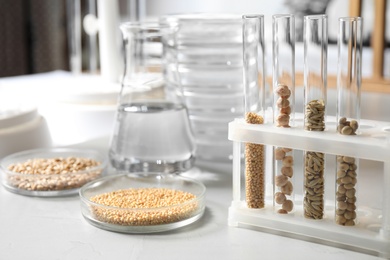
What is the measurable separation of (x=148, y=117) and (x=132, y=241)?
0.79ft

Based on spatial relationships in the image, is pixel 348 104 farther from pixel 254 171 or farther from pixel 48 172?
pixel 48 172

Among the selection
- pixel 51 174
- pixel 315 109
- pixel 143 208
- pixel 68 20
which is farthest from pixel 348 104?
pixel 68 20

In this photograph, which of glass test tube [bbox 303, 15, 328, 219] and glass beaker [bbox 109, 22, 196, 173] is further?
glass beaker [bbox 109, 22, 196, 173]

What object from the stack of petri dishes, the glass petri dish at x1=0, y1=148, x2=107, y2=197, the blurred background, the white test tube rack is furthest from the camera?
the blurred background

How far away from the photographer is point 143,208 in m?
0.65

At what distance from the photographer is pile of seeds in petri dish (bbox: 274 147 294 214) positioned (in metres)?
0.64

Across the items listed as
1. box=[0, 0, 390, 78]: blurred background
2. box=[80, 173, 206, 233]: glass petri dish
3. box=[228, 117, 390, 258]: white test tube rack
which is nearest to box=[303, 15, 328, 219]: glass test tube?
box=[228, 117, 390, 258]: white test tube rack

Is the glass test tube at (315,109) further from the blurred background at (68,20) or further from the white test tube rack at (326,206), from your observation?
the blurred background at (68,20)

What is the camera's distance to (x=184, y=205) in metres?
0.66

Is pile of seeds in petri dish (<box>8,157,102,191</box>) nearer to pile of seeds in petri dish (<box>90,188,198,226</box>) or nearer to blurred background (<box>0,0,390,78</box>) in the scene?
pile of seeds in petri dish (<box>90,188,198,226</box>)

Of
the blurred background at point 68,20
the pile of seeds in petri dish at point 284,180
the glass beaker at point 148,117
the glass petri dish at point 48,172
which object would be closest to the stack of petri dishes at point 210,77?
the glass beaker at point 148,117

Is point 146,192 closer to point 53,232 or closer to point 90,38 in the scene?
point 53,232

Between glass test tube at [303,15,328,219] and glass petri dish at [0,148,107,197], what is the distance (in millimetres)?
307

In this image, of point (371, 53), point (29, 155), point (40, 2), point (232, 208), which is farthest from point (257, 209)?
point (40, 2)
